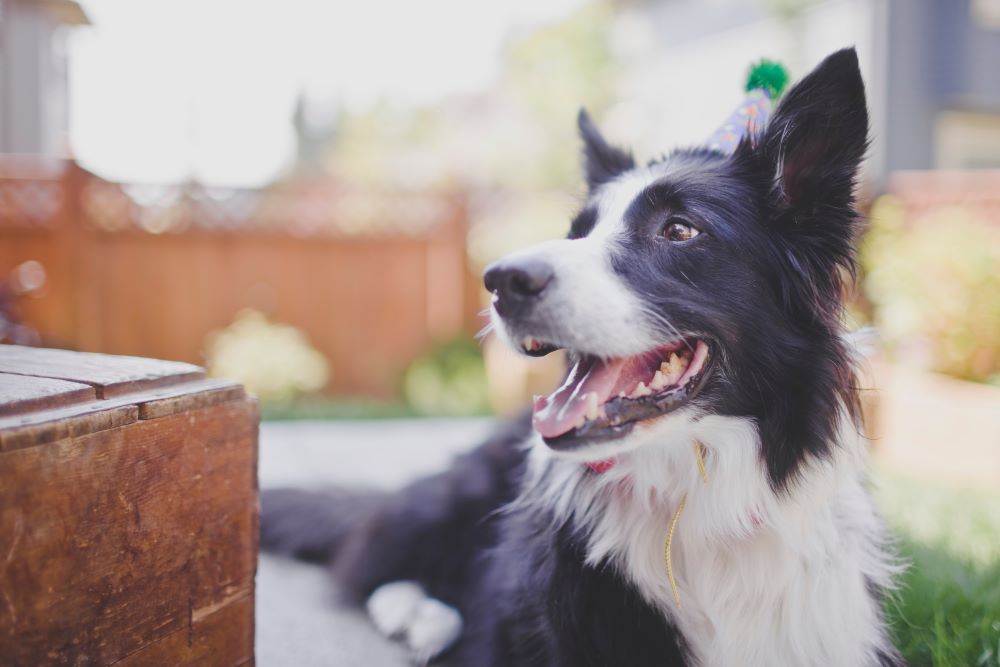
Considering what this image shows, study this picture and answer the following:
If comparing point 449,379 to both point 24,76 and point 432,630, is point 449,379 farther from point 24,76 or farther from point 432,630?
point 24,76

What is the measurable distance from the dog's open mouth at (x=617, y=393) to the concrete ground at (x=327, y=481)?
1.05 meters

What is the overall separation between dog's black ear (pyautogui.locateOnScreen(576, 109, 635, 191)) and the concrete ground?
3.99 feet

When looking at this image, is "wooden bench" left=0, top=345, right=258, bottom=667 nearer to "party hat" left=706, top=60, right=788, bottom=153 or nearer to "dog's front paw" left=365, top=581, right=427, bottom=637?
"dog's front paw" left=365, top=581, right=427, bottom=637

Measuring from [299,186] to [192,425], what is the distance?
664 centimetres

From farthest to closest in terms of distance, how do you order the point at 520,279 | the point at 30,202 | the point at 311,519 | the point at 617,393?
1. the point at 30,202
2. the point at 311,519
3. the point at 617,393
4. the point at 520,279

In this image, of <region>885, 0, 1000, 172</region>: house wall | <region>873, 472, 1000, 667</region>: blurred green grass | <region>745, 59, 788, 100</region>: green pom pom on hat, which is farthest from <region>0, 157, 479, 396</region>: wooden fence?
<region>885, 0, 1000, 172</region>: house wall

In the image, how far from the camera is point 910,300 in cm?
496

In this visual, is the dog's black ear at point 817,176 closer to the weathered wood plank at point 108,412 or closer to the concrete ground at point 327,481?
the weathered wood plank at point 108,412

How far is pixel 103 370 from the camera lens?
1635 mm

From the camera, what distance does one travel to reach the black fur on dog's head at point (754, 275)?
161cm

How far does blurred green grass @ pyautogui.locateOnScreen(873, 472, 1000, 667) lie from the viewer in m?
2.04

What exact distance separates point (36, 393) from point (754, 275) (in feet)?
4.91

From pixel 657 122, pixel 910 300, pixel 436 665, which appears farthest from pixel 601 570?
pixel 657 122

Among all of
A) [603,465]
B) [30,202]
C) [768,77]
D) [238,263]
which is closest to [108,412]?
[603,465]
